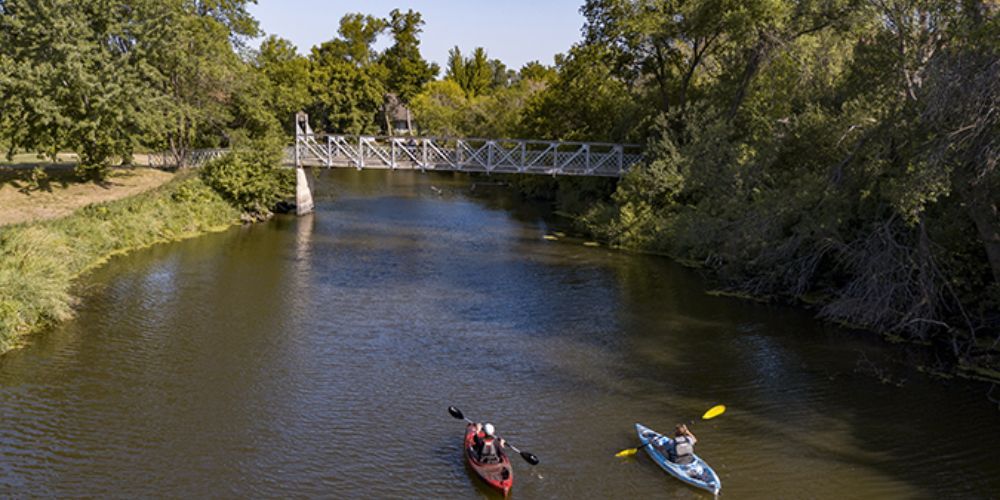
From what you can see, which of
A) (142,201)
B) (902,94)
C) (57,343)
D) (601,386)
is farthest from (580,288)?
(142,201)

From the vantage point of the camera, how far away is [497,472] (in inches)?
701

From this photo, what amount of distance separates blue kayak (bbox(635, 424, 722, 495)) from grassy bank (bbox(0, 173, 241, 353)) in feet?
67.6

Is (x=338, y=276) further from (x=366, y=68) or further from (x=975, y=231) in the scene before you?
(x=366, y=68)

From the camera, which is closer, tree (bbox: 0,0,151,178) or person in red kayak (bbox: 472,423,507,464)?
person in red kayak (bbox: 472,423,507,464)

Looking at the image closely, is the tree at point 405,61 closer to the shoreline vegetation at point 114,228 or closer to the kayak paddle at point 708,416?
the shoreline vegetation at point 114,228

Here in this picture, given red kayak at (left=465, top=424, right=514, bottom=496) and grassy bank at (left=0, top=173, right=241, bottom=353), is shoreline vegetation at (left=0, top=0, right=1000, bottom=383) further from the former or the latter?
red kayak at (left=465, top=424, right=514, bottom=496)

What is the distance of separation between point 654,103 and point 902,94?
28709 mm

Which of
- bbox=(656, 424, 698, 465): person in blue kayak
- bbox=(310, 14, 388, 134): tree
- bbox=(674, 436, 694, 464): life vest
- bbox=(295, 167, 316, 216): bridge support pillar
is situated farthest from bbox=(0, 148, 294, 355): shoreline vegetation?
bbox=(310, 14, 388, 134): tree

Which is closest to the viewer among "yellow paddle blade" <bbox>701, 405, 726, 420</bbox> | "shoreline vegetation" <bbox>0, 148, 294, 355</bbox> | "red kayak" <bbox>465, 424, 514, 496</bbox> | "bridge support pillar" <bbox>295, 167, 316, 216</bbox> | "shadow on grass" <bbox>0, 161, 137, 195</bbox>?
"red kayak" <bbox>465, 424, 514, 496</bbox>

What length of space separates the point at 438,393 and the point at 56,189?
36162 mm

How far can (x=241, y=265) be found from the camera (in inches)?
1551

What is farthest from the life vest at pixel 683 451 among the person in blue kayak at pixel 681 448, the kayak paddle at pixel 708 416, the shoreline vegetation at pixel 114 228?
the shoreline vegetation at pixel 114 228

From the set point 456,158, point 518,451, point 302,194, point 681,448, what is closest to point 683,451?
point 681,448

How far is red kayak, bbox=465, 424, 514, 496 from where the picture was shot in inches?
689
